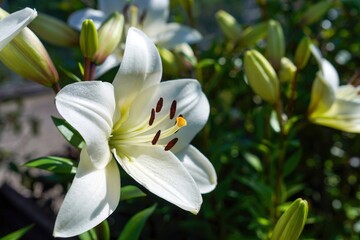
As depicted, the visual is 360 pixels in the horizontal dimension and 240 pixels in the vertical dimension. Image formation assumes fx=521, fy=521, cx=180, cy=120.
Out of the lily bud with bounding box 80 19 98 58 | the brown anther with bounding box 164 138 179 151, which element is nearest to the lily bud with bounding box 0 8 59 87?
the lily bud with bounding box 80 19 98 58

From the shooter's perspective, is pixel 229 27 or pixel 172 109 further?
pixel 229 27

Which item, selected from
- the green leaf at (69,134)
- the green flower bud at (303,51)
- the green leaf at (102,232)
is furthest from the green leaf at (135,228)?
the green flower bud at (303,51)

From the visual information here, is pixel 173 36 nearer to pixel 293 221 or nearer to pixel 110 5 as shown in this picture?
pixel 110 5

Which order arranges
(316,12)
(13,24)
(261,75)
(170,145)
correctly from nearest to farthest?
(13,24)
(170,145)
(261,75)
(316,12)

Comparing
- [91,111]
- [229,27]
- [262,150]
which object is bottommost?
[262,150]

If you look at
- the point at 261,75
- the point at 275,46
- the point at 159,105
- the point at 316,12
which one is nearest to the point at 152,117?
the point at 159,105

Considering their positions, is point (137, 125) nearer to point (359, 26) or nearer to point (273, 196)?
point (273, 196)
